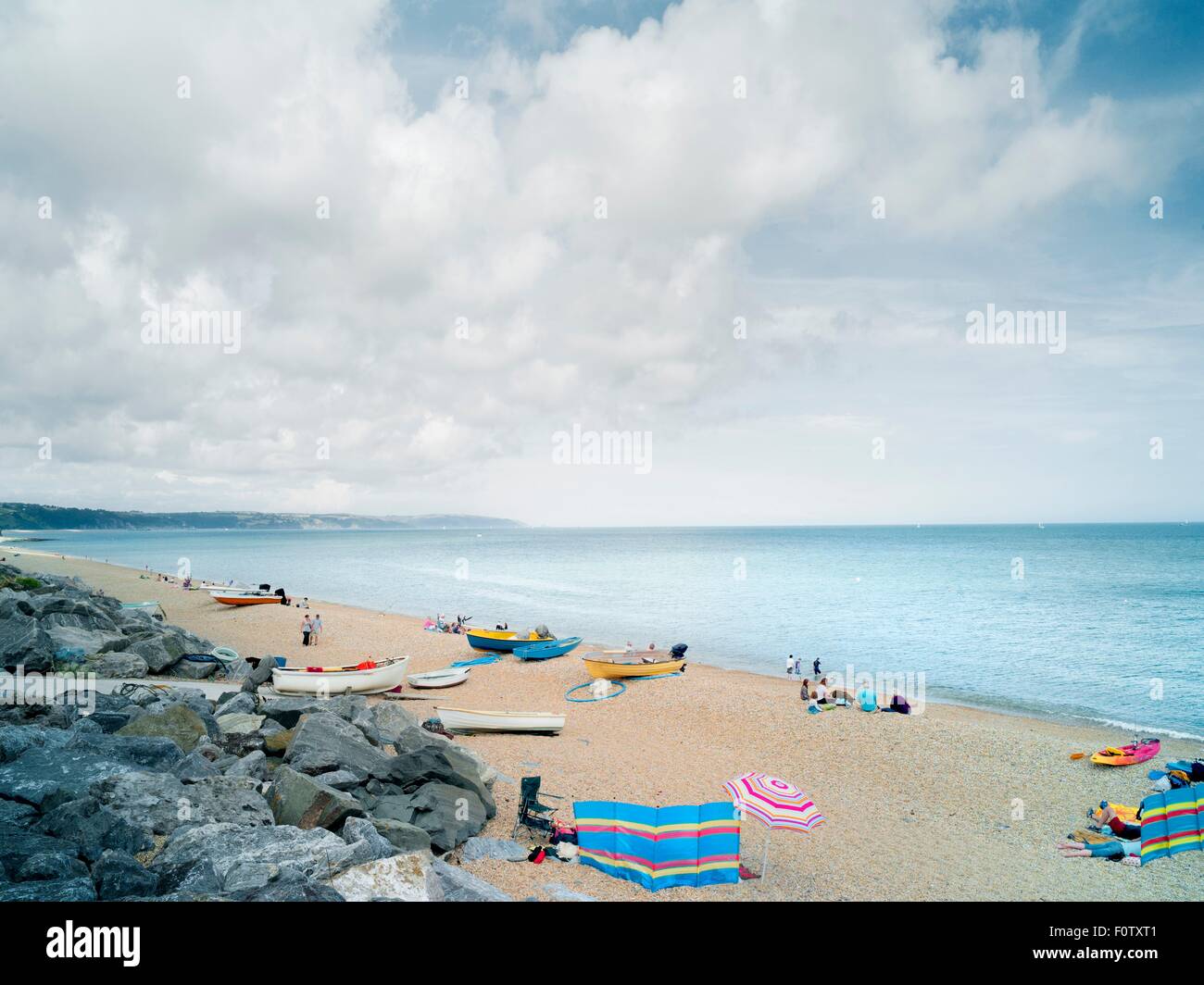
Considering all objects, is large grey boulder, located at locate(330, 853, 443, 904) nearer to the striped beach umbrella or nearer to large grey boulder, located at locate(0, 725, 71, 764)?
the striped beach umbrella

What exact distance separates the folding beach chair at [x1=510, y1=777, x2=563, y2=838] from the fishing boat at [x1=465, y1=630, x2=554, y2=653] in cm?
2008

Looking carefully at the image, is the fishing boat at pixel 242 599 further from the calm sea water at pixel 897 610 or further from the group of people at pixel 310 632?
the calm sea water at pixel 897 610

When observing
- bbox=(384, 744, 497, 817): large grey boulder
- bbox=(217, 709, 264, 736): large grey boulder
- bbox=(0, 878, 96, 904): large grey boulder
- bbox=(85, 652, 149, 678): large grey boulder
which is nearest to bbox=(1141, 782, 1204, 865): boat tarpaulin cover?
bbox=(384, 744, 497, 817): large grey boulder

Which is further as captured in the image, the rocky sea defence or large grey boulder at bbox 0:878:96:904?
the rocky sea defence

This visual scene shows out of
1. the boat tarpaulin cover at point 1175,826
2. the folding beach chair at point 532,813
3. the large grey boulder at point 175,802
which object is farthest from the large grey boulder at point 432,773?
the boat tarpaulin cover at point 1175,826

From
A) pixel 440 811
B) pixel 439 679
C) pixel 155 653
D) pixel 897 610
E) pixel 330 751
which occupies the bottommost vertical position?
pixel 897 610

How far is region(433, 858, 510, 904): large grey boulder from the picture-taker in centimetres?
743

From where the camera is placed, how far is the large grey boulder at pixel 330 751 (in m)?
11.4

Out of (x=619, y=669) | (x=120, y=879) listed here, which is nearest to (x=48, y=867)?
(x=120, y=879)

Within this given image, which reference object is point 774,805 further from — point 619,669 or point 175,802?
point 619,669

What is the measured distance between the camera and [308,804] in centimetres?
942

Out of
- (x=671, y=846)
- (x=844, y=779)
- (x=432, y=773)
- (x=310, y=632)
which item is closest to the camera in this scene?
(x=671, y=846)

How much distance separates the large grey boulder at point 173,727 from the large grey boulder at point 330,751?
160 centimetres

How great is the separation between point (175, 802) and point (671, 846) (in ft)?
22.4
